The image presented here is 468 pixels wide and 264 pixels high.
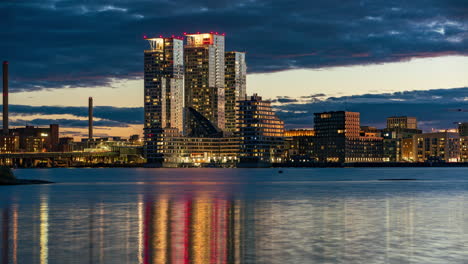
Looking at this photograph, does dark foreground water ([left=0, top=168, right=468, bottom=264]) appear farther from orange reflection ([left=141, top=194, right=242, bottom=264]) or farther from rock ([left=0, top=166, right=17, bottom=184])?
rock ([left=0, top=166, right=17, bottom=184])

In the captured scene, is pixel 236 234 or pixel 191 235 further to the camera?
pixel 236 234

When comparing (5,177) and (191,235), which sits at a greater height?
(5,177)

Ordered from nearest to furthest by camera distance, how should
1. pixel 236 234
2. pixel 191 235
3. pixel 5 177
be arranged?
pixel 191 235
pixel 236 234
pixel 5 177

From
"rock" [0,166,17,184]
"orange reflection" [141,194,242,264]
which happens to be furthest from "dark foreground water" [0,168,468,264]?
"rock" [0,166,17,184]

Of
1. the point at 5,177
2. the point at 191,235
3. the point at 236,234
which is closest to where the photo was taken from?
the point at 191,235

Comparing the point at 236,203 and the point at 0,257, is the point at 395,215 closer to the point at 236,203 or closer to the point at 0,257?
the point at 236,203

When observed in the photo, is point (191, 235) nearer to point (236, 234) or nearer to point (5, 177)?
point (236, 234)

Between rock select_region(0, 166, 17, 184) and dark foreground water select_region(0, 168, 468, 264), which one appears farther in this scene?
rock select_region(0, 166, 17, 184)

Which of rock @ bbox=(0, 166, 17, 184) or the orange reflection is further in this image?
rock @ bbox=(0, 166, 17, 184)

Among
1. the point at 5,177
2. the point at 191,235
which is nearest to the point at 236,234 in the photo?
the point at 191,235

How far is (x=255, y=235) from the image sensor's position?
39.3 metres

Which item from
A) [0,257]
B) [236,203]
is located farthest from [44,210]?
[0,257]

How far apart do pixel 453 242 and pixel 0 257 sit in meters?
22.9

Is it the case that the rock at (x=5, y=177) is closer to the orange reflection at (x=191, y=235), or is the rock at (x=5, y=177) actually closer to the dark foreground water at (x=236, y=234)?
the dark foreground water at (x=236, y=234)
